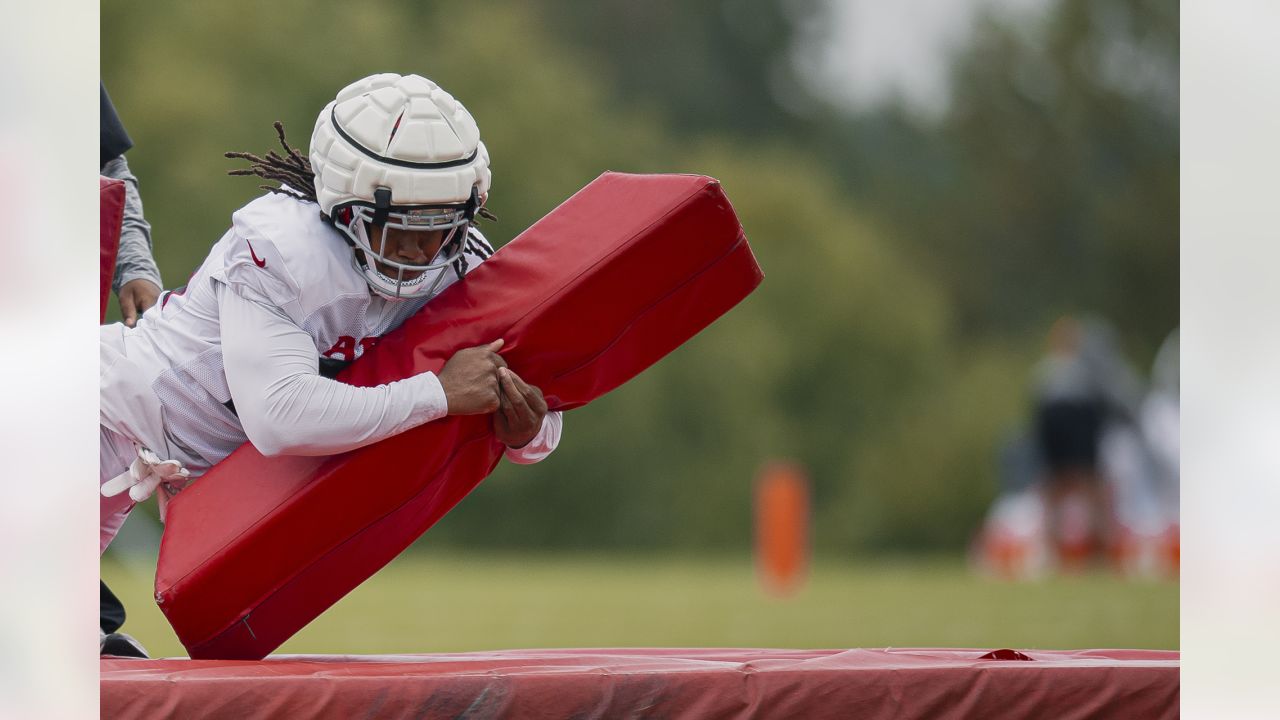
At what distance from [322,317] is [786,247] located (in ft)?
57.2

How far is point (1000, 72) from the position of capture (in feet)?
82.7

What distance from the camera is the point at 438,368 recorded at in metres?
2.98

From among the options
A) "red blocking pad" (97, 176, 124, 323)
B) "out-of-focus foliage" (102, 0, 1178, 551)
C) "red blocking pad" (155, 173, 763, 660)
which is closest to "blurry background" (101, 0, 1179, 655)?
"out-of-focus foliage" (102, 0, 1178, 551)

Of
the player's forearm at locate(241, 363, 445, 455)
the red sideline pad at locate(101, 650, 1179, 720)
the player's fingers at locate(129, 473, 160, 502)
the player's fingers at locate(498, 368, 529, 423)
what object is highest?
the player's fingers at locate(498, 368, 529, 423)

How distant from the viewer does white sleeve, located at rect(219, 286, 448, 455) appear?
2795 mm

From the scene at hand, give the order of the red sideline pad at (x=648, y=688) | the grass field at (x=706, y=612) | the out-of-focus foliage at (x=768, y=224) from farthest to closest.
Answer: the out-of-focus foliage at (x=768, y=224)
the grass field at (x=706, y=612)
the red sideline pad at (x=648, y=688)

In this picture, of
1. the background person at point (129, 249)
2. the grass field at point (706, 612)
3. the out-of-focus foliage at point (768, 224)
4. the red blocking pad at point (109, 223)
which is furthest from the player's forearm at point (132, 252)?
the out-of-focus foliage at point (768, 224)

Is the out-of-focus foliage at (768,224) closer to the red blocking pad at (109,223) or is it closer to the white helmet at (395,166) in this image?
the red blocking pad at (109,223)

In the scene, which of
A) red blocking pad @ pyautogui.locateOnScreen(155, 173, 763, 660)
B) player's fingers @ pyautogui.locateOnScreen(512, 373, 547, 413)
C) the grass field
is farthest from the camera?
the grass field

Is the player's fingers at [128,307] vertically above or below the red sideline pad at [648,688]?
above

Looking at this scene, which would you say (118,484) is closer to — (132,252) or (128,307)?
(128,307)

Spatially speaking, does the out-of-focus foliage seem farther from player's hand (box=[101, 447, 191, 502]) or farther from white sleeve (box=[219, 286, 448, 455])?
white sleeve (box=[219, 286, 448, 455])

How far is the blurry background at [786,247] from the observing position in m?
10.8

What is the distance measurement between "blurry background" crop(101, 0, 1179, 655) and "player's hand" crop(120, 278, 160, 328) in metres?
4.30
